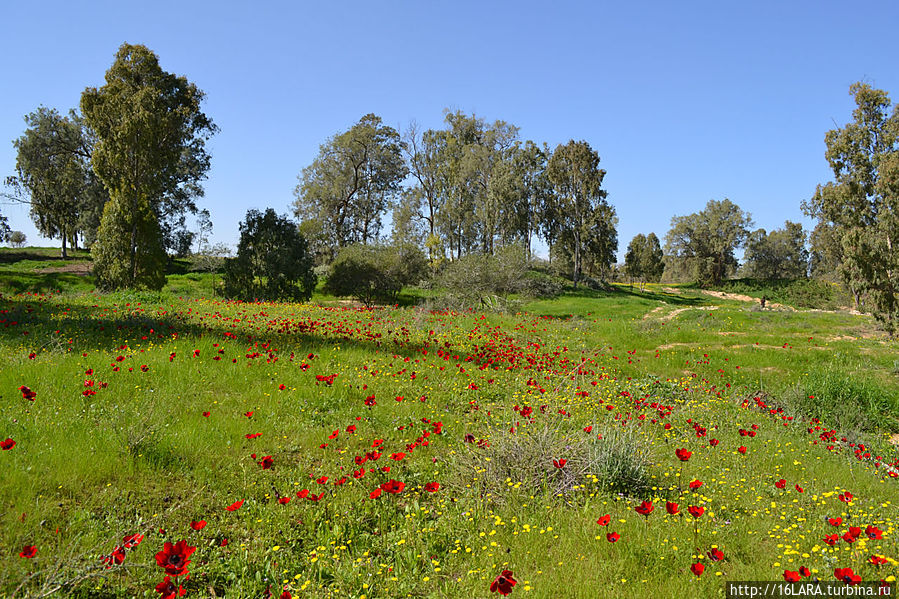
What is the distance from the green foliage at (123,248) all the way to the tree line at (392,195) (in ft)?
0.17

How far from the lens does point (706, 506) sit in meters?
3.71

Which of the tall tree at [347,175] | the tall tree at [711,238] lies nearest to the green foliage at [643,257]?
the tall tree at [711,238]

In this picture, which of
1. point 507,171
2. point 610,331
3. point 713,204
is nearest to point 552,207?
point 507,171

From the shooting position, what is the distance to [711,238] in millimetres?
64875

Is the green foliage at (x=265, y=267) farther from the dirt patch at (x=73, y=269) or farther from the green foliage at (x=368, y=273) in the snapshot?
the dirt patch at (x=73, y=269)

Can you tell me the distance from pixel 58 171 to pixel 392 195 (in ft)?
94.4

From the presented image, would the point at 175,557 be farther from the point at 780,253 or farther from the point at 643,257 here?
the point at 780,253

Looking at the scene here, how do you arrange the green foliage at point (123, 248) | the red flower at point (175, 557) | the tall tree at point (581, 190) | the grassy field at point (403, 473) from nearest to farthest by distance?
the red flower at point (175, 557), the grassy field at point (403, 473), the green foliage at point (123, 248), the tall tree at point (581, 190)

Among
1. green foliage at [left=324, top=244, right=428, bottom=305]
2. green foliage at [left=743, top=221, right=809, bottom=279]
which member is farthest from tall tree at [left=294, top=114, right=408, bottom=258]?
green foliage at [left=743, top=221, right=809, bottom=279]

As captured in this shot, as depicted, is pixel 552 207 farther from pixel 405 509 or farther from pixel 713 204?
pixel 405 509

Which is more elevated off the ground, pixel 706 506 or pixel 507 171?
pixel 507 171

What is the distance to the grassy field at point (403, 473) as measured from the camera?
2908mm

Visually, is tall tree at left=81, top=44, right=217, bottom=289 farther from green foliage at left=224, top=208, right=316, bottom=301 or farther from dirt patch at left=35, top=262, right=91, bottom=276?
dirt patch at left=35, top=262, right=91, bottom=276

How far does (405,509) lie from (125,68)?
29348mm
